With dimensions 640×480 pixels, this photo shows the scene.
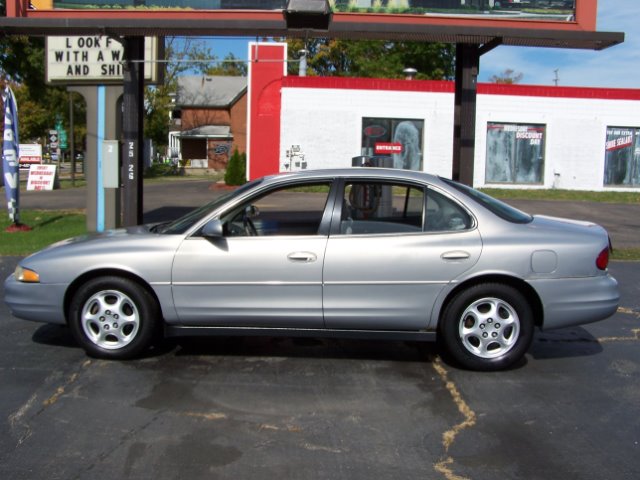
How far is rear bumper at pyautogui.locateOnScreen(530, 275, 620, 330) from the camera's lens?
17.9 ft

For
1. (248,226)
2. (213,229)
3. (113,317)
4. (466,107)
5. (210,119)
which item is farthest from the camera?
(210,119)

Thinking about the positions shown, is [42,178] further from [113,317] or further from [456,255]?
[456,255]

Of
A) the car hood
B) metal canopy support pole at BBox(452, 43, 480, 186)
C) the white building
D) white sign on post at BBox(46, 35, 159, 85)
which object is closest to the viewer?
the car hood

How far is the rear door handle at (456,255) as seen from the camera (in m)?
5.42

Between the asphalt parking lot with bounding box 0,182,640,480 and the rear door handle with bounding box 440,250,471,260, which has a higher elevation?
the rear door handle with bounding box 440,250,471,260

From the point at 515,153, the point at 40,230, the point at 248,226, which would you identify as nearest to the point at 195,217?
the point at 248,226

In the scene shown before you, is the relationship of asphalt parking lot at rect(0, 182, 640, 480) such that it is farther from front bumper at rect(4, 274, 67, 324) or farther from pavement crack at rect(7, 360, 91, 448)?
front bumper at rect(4, 274, 67, 324)

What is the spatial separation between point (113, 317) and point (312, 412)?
6.44 feet

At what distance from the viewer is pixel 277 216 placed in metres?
5.96

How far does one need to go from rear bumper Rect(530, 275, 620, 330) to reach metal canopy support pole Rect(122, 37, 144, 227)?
22.3 ft

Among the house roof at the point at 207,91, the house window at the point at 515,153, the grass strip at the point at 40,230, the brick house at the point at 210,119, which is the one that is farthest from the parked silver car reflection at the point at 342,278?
the house roof at the point at 207,91

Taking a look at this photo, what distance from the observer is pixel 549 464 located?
13.0 ft

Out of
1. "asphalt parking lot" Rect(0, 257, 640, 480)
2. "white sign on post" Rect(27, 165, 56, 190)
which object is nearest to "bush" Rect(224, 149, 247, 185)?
"white sign on post" Rect(27, 165, 56, 190)

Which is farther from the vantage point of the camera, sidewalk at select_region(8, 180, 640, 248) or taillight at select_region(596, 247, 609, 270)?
sidewalk at select_region(8, 180, 640, 248)
